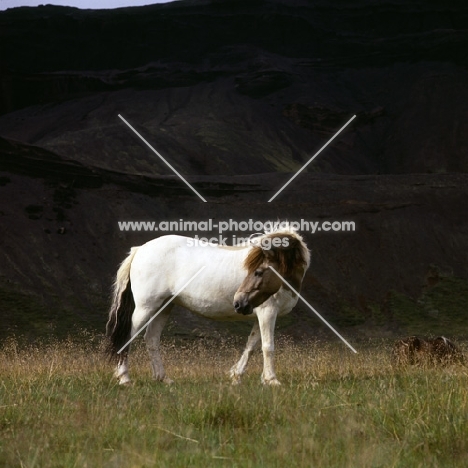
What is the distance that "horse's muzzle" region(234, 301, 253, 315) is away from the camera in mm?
9984

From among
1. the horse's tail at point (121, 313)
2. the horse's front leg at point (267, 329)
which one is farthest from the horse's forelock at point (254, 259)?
the horse's tail at point (121, 313)

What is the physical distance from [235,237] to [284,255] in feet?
8.88

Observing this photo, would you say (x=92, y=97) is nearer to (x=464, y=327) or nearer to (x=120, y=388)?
(x=464, y=327)

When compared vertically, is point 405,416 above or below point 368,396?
above

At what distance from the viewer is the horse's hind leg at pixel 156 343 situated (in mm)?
10891

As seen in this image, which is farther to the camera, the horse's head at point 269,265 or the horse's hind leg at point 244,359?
the horse's hind leg at point 244,359

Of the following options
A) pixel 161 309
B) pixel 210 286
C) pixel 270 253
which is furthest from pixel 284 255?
pixel 161 309

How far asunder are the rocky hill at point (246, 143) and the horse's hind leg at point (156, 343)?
19.4 meters

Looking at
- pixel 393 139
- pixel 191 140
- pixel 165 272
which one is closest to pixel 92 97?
pixel 191 140

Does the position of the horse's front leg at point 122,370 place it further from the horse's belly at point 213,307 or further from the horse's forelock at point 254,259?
the horse's forelock at point 254,259

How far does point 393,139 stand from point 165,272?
92.8 metres

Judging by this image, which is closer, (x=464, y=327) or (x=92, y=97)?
(x=464, y=327)

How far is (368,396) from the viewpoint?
762 cm

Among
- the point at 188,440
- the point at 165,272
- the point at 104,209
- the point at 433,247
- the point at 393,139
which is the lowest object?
the point at 393,139
